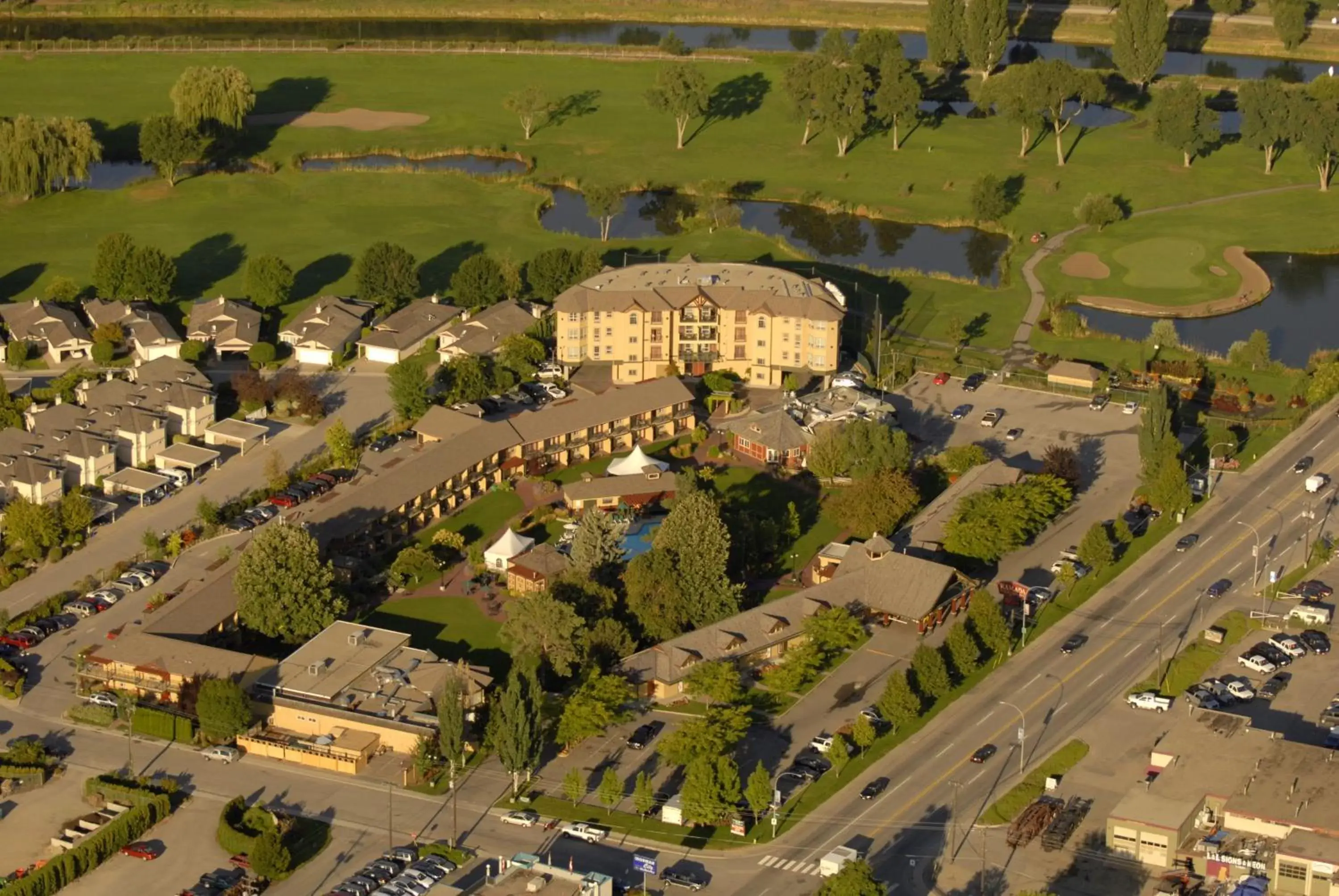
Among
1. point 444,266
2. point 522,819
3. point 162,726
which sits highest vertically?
point 444,266

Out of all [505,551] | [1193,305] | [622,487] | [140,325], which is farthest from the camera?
[1193,305]

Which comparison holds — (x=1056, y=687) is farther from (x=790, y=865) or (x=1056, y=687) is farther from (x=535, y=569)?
(x=535, y=569)

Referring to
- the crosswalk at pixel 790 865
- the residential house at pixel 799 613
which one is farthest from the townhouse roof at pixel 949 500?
the crosswalk at pixel 790 865

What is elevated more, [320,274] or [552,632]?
[320,274]

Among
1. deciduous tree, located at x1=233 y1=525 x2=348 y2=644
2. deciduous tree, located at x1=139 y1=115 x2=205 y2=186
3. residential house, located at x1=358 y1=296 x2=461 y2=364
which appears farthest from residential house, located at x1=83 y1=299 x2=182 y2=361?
deciduous tree, located at x1=233 y1=525 x2=348 y2=644

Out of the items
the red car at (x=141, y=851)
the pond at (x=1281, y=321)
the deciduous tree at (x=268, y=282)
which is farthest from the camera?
the pond at (x=1281, y=321)

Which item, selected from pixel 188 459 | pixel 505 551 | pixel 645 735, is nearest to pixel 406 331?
pixel 188 459

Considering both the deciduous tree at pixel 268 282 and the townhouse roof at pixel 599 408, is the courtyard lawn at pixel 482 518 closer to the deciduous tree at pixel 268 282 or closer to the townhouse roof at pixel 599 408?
the townhouse roof at pixel 599 408

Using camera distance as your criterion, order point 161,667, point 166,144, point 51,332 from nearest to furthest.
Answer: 1. point 161,667
2. point 51,332
3. point 166,144
